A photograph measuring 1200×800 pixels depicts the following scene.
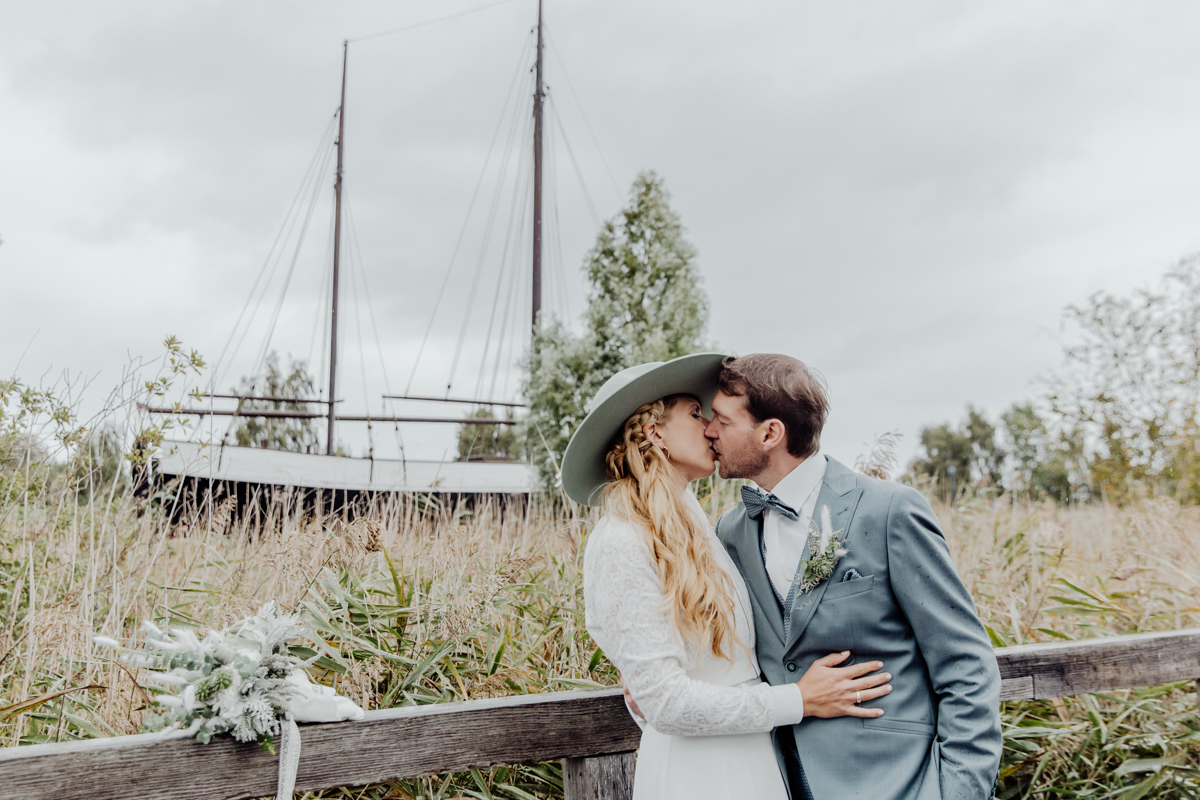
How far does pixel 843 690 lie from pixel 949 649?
247mm

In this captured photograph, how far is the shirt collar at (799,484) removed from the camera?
1.85 metres

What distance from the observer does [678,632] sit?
1644 millimetres

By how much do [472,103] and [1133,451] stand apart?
18430mm

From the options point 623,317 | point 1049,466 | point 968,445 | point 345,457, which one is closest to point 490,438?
point 345,457

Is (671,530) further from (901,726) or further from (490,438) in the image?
(490,438)

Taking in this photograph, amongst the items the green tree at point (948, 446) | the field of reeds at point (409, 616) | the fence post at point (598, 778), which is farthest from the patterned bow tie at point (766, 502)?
the green tree at point (948, 446)

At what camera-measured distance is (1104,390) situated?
10898 millimetres

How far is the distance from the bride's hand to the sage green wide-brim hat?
0.72 meters

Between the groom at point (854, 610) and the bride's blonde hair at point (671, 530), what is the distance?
155mm

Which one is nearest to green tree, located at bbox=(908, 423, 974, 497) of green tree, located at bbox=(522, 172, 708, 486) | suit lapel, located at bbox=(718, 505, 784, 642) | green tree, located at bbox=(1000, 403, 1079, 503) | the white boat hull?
green tree, located at bbox=(1000, 403, 1079, 503)

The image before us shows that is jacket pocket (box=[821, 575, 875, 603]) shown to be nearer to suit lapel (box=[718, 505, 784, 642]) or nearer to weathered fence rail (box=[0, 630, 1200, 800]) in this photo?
suit lapel (box=[718, 505, 784, 642])

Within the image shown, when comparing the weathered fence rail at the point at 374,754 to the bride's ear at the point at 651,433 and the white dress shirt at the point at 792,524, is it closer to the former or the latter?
the white dress shirt at the point at 792,524

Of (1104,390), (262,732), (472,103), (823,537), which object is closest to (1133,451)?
(1104,390)

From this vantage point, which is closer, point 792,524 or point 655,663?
point 655,663
